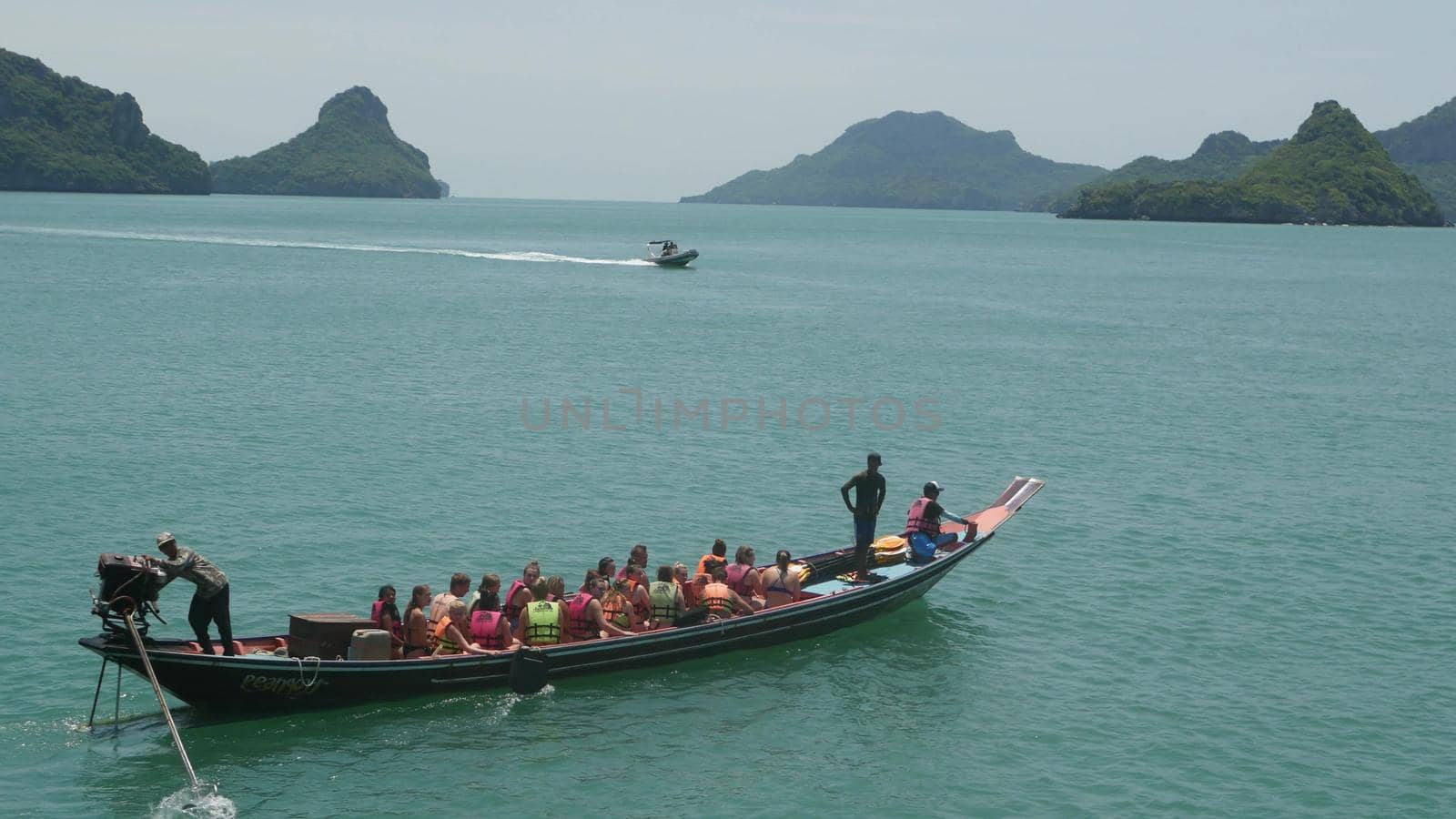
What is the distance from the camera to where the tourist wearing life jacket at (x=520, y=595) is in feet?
65.0

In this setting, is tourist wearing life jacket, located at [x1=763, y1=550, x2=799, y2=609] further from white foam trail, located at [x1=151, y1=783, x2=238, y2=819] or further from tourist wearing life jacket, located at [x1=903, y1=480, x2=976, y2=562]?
white foam trail, located at [x1=151, y1=783, x2=238, y2=819]

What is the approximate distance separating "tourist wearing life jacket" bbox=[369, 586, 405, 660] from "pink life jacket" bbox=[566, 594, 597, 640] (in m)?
2.47

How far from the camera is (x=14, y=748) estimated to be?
57.0 feet

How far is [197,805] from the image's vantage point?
53.3ft

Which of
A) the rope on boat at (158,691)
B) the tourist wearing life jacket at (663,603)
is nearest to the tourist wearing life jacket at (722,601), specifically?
the tourist wearing life jacket at (663,603)

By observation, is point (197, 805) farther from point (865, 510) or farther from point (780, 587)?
point (865, 510)

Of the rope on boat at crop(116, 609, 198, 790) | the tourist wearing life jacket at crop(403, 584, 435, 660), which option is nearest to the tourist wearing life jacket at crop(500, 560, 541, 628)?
the tourist wearing life jacket at crop(403, 584, 435, 660)

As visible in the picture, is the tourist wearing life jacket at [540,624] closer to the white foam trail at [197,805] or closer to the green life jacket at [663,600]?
the green life jacket at [663,600]

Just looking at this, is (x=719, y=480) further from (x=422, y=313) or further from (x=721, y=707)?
(x=422, y=313)

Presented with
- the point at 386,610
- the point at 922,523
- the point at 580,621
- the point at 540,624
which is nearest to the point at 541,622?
the point at 540,624

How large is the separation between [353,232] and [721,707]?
147426mm

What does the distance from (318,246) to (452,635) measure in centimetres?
10670

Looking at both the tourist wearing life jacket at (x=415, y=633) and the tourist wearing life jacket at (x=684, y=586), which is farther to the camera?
the tourist wearing life jacket at (x=684, y=586)

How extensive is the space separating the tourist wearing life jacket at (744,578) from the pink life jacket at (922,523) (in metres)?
3.91
